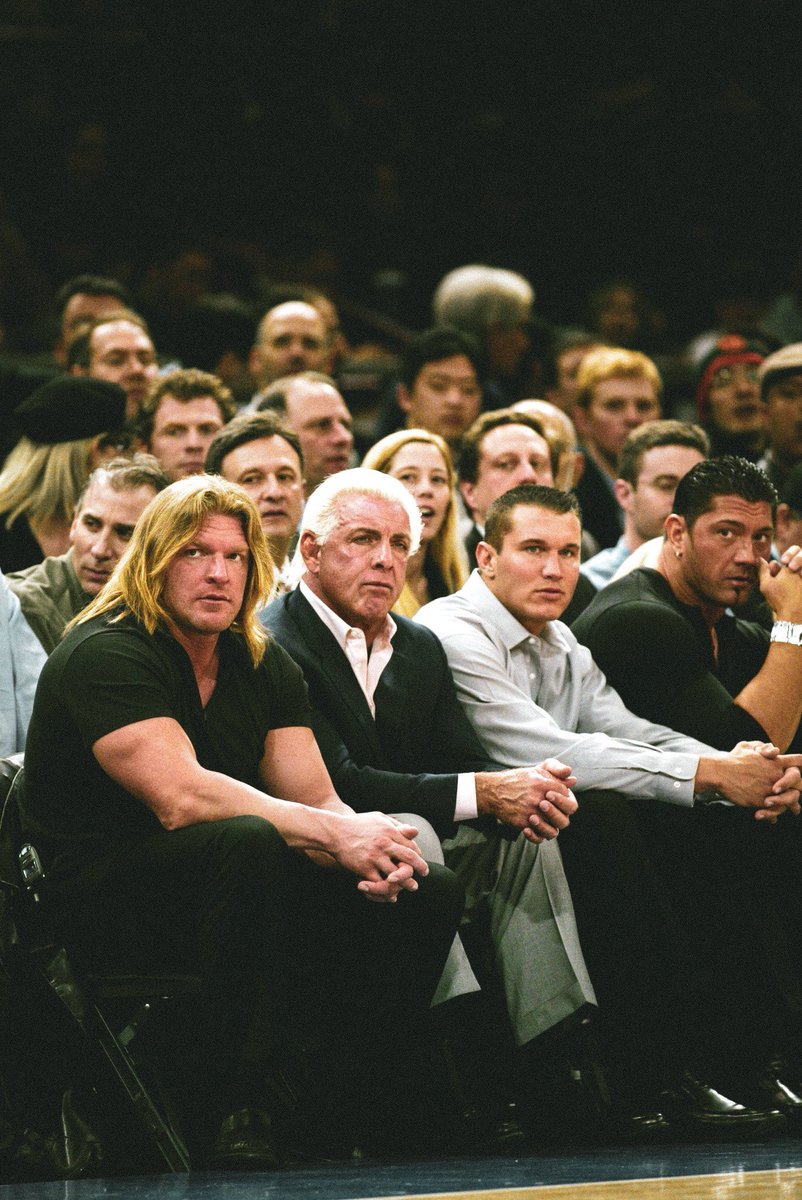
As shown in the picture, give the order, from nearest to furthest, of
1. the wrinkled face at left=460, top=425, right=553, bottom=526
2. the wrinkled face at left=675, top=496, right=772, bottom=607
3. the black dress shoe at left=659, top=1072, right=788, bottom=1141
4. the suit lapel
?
the black dress shoe at left=659, top=1072, right=788, bottom=1141 → the suit lapel → the wrinkled face at left=675, top=496, right=772, bottom=607 → the wrinkled face at left=460, top=425, right=553, bottom=526

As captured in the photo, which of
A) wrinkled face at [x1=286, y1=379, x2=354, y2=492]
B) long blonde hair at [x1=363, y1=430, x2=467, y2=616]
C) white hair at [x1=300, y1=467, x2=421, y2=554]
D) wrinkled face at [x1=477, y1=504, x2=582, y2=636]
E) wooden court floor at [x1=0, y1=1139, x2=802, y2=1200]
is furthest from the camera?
wrinkled face at [x1=286, y1=379, x2=354, y2=492]

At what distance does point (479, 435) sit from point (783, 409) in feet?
3.99

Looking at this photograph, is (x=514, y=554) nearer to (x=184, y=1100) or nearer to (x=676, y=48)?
(x=184, y=1100)

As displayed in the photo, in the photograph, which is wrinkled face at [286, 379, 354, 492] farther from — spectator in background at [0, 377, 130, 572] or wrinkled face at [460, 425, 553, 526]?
spectator in background at [0, 377, 130, 572]

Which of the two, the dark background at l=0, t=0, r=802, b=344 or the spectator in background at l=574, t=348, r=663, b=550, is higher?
the dark background at l=0, t=0, r=802, b=344

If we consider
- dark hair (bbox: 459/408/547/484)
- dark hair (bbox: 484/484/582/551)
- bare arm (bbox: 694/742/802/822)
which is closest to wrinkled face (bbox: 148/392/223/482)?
dark hair (bbox: 459/408/547/484)

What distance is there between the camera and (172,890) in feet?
10.4

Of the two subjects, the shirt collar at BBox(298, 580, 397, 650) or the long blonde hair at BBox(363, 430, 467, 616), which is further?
the long blonde hair at BBox(363, 430, 467, 616)

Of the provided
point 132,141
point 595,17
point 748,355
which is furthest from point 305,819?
point 595,17

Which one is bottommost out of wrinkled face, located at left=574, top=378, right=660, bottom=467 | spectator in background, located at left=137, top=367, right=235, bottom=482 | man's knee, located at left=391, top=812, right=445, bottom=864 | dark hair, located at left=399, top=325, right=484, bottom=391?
man's knee, located at left=391, top=812, right=445, bottom=864

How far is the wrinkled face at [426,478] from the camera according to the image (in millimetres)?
4699

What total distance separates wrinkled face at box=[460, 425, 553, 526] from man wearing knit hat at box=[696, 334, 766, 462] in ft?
4.15

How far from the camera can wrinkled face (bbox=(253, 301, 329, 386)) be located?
6.16m

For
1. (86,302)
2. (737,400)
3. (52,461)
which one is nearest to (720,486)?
(52,461)
